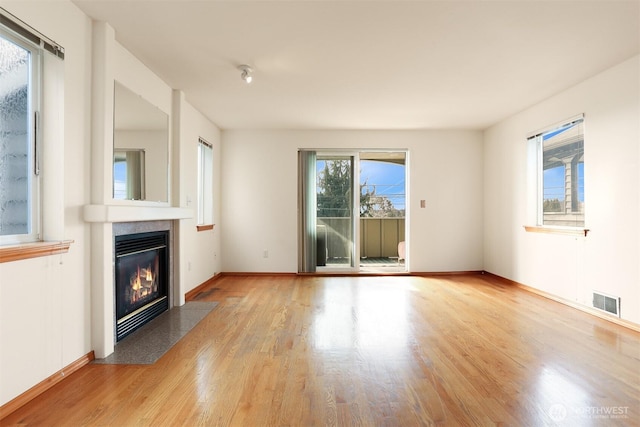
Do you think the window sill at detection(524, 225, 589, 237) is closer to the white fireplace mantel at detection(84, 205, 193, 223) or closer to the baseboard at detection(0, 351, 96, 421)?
the white fireplace mantel at detection(84, 205, 193, 223)

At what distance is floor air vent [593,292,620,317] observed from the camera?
3.16m

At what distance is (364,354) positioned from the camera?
8.14 feet

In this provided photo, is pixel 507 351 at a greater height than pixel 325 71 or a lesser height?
lesser

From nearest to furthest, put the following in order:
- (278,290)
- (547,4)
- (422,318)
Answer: (547,4) < (422,318) < (278,290)

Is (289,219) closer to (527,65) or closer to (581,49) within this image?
(527,65)

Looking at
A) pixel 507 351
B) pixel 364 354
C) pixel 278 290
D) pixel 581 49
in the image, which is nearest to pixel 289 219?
pixel 278 290

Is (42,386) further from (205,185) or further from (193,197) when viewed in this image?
(205,185)

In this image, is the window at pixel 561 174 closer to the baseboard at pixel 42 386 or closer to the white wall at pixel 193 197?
the white wall at pixel 193 197

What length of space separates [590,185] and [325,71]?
115 inches

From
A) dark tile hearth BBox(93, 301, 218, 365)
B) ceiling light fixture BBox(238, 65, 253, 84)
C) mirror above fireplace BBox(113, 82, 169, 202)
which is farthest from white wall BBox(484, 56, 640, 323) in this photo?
mirror above fireplace BBox(113, 82, 169, 202)

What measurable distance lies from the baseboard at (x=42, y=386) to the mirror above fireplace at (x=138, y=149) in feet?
3.82

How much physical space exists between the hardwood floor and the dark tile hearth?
0.30 ft

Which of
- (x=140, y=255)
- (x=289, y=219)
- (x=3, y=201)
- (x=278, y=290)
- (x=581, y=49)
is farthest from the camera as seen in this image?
(x=289, y=219)

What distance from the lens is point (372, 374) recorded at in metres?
2.17
